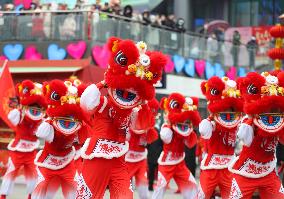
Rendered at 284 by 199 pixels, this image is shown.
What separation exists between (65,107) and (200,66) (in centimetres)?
1247

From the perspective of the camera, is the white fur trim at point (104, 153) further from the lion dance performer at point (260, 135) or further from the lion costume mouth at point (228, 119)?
the lion costume mouth at point (228, 119)

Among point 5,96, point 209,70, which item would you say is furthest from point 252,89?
point 209,70

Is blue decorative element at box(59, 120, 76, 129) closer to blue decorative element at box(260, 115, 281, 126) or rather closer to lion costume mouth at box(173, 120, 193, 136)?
lion costume mouth at box(173, 120, 193, 136)

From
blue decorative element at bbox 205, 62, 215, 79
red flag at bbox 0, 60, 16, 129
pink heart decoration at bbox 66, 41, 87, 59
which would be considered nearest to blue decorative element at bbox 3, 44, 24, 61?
pink heart decoration at bbox 66, 41, 87, 59

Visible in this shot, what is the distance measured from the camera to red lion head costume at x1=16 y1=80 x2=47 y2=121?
34.3 ft

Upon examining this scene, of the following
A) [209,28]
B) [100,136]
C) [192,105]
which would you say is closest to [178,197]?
[192,105]

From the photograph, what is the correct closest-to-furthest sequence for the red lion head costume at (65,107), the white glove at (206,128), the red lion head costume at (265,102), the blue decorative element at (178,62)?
the red lion head costume at (265,102) → the red lion head costume at (65,107) → the white glove at (206,128) → the blue decorative element at (178,62)

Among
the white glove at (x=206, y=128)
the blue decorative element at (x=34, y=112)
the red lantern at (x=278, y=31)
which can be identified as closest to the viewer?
the white glove at (x=206, y=128)

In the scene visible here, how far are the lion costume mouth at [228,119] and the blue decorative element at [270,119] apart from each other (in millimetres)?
1566

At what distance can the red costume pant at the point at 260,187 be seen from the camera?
7.11 metres

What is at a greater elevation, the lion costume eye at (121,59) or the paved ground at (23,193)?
the lion costume eye at (121,59)

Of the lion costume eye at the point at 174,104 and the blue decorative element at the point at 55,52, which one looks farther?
the blue decorative element at the point at 55,52

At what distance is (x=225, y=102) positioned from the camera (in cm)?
863

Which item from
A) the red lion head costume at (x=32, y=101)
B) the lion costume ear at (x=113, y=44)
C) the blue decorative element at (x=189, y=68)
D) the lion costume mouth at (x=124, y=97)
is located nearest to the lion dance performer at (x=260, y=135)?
the lion costume mouth at (x=124, y=97)
